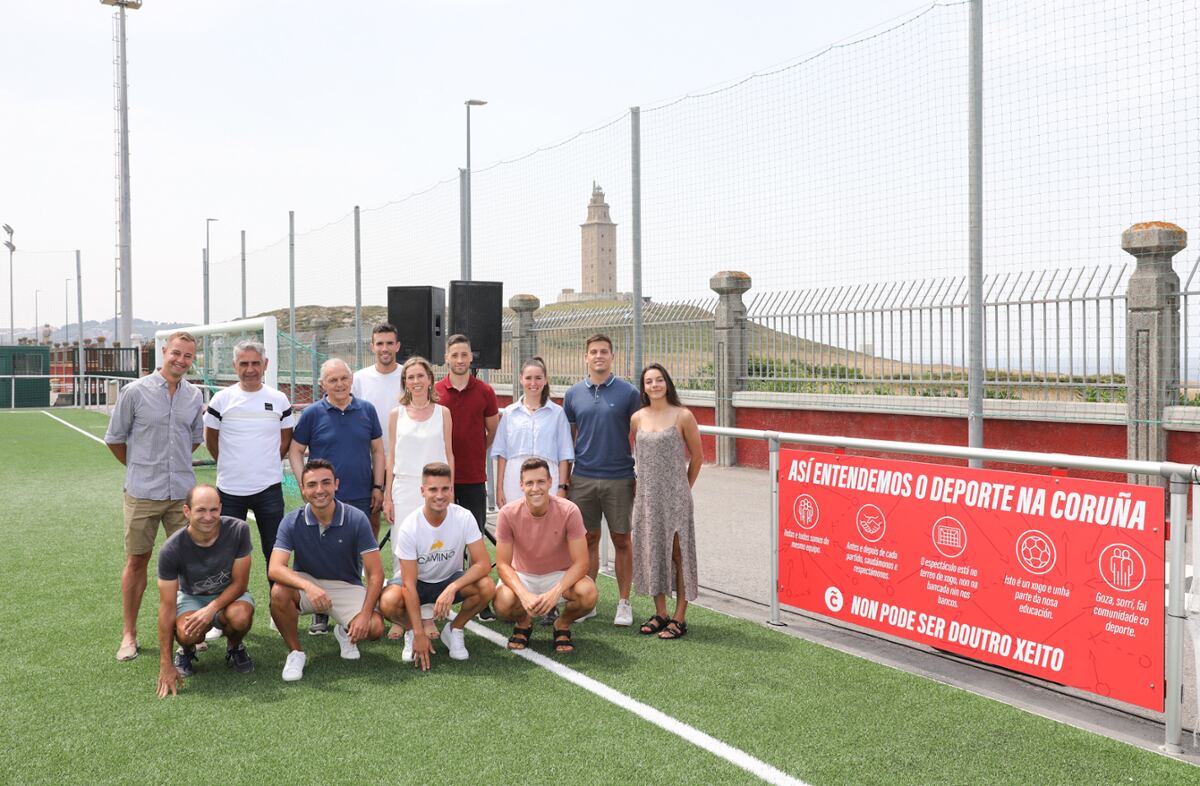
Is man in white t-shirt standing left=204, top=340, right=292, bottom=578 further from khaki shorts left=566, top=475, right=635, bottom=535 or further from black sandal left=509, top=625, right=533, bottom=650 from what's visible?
khaki shorts left=566, top=475, right=635, bottom=535

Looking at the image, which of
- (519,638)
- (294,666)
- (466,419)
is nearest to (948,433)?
(466,419)

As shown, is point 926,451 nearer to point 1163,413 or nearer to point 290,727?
point 290,727

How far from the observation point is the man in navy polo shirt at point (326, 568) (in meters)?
5.14

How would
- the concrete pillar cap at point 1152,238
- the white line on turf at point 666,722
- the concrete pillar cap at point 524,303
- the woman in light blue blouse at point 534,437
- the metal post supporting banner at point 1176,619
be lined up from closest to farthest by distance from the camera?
the white line on turf at point 666,722 < the metal post supporting banner at point 1176,619 < the woman in light blue blouse at point 534,437 < the concrete pillar cap at point 1152,238 < the concrete pillar cap at point 524,303

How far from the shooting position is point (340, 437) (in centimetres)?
584

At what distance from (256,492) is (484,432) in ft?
4.79

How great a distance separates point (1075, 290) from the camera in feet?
32.8

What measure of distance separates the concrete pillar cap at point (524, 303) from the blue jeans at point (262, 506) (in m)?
12.3

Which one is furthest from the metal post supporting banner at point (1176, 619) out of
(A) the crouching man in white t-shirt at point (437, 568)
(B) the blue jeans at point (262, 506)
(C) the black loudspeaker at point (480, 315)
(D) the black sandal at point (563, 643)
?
(C) the black loudspeaker at point (480, 315)

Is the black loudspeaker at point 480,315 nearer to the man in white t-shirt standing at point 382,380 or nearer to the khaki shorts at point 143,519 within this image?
the man in white t-shirt standing at point 382,380

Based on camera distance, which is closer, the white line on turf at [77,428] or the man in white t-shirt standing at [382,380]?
the man in white t-shirt standing at [382,380]

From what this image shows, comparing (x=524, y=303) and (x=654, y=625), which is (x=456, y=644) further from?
(x=524, y=303)

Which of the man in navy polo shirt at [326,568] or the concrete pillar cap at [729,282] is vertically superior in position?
the concrete pillar cap at [729,282]

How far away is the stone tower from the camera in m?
11.2
